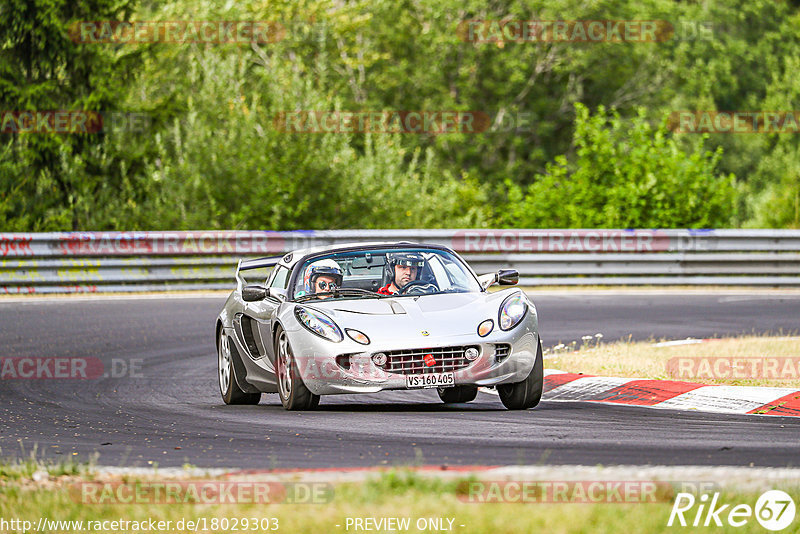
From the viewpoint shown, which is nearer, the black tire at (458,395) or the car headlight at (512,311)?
the car headlight at (512,311)

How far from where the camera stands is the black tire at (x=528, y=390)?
9.30 metres

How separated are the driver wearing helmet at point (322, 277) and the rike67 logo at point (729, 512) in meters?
4.81

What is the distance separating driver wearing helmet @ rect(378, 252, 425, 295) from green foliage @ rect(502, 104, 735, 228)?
50.3ft

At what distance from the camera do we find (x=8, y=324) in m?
16.7

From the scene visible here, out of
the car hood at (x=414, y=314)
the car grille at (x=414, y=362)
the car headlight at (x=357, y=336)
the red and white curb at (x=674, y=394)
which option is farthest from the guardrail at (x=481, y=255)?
the car grille at (x=414, y=362)

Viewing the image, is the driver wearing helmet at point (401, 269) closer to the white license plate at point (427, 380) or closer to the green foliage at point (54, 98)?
the white license plate at point (427, 380)

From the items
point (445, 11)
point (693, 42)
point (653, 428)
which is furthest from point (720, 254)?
point (693, 42)

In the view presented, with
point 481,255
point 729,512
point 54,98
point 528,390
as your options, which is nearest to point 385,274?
point 528,390

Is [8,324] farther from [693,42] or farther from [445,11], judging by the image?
[693,42]

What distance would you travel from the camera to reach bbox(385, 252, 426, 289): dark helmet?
10.2 meters

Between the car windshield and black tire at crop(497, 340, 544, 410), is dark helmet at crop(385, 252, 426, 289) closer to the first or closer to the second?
the car windshield

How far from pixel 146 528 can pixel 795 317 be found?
44.4ft

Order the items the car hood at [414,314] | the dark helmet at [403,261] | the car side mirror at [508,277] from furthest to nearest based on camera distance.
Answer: the dark helmet at [403,261] < the car side mirror at [508,277] < the car hood at [414,314]

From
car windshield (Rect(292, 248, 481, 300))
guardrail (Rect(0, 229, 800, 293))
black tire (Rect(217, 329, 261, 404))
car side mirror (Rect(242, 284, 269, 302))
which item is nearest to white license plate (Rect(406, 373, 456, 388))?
car windshield (Rect(292, 248, 481, 300))
